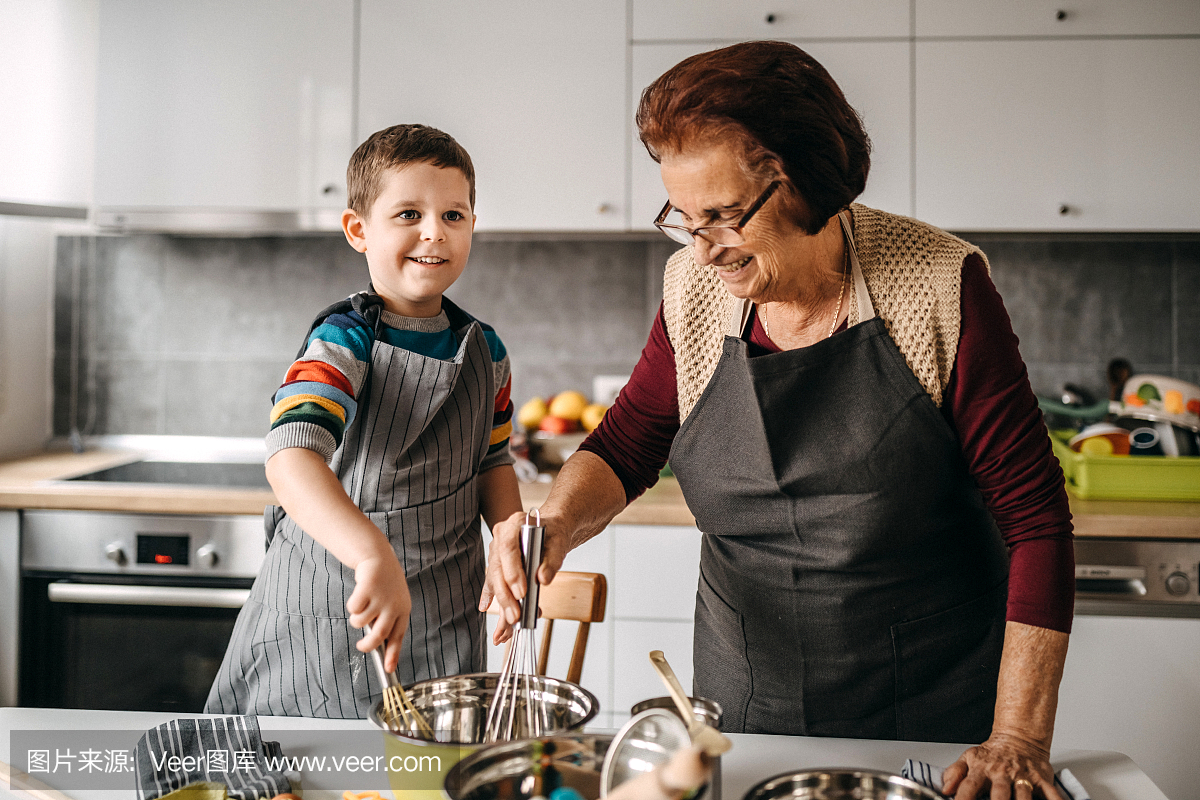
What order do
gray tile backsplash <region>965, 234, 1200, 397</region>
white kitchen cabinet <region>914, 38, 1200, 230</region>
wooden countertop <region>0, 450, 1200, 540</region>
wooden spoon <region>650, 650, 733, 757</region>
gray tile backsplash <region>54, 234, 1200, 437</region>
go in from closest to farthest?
wooden spoon <region>650, 650, 733, 757</region>
wooden countertop <region>0, 450, 1200, 540</region>
white kitchen cabinet <region>914, 38, 1200, 230</region>
gray tile backsplash <region>965, 234, 1200, 397</region>
gray tile backsplash <region>54, 234, 1200, 437</region>

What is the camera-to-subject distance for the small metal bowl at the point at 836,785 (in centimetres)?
64

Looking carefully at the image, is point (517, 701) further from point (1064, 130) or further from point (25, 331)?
point (25, 331)

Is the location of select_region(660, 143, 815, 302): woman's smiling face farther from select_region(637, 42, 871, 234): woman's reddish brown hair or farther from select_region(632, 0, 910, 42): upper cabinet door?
select_region(632, 0, 910, 42): upper cabinet door

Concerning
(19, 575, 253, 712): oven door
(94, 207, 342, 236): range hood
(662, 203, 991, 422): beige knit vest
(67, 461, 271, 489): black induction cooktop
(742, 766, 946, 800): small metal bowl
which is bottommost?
(19, 575, 253, 712): oven door

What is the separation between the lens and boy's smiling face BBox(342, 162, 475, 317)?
1.02 metres

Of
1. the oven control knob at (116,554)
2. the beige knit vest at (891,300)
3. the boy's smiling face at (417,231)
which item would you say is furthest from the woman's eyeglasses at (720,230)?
the oven control knob at (116,554)

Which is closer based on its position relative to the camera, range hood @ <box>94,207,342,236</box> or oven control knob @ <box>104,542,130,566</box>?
oven control knob @ <box>104,542,130,566</box>

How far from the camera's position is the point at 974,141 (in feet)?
6.42

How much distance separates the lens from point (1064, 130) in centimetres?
194

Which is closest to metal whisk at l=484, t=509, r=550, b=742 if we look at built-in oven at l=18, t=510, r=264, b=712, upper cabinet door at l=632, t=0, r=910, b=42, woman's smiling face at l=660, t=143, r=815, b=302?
woman's smiling face at l=660, t=143, r=815, b=302

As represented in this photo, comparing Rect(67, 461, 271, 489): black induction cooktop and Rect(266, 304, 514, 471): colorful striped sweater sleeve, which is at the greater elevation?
Rect(266, 304, 514, 471): colorful striped sweater sleeve

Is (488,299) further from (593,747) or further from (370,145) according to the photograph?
(593,747)

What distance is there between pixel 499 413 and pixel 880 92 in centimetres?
128

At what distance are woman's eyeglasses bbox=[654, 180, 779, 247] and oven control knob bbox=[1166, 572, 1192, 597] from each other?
53.4 inches
